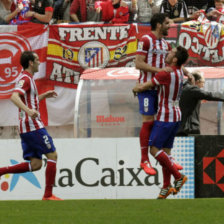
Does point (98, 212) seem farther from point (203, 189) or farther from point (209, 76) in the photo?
point (209, 76)

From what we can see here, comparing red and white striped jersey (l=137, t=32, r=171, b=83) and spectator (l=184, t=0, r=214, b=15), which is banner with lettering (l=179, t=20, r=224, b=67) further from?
red and white striped jersey (l=137, t=32, r=171, b=83)

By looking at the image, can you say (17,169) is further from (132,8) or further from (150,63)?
(132,8)

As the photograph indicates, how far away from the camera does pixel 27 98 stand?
977cm

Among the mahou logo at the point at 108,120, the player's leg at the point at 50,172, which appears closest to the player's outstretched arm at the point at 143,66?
the player's leg at the point at 50,172

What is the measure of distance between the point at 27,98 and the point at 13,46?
5.69 m

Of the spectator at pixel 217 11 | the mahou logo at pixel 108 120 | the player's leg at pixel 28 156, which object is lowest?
the mahou logo at pixel 108 120

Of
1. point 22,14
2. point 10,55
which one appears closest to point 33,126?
point 10,55

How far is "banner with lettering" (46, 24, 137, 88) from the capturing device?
15.4 meters

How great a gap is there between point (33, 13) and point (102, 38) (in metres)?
1.48

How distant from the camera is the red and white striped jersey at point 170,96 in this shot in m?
9.59

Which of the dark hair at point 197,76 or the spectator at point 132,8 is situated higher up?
the spectator at point 132,8

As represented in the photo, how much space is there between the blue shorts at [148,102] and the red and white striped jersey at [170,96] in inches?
3.5

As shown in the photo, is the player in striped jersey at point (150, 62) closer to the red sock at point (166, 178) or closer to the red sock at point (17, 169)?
the red sock at point (166, 178)

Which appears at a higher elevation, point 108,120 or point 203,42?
point 203,42
